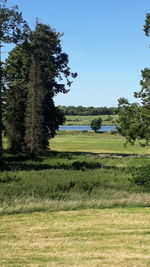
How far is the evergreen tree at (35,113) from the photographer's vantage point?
5072 cm

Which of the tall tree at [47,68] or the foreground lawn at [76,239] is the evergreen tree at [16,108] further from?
the foreground lawn at [76,239]

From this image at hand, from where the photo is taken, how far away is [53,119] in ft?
188

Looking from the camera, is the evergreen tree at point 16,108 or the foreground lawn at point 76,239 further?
the evergreen tree at point 16,108

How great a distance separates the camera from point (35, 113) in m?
51.0

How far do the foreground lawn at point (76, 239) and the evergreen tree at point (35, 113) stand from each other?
37.7 meters

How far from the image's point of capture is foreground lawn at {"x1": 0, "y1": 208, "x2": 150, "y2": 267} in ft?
25.3

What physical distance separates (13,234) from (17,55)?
50.1 meters

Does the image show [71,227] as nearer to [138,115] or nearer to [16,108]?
[138,115]

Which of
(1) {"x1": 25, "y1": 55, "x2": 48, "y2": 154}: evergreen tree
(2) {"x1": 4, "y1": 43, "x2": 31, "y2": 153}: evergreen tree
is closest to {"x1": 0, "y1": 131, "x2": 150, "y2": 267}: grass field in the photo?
(1) {"x1": 25, "y1": 55, "x2": 48, "y2": 154}: evergreen tree

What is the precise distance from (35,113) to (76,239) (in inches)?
1656

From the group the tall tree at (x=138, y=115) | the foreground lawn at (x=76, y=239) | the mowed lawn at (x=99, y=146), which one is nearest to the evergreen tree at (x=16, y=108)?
the mowed lawn at (x=99, y=146)

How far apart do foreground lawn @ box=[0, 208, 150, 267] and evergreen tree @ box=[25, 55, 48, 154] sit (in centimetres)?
3773

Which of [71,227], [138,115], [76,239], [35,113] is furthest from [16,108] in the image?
[76,239]

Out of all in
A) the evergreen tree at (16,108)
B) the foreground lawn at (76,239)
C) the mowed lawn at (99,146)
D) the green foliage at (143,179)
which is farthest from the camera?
the mowed lawn at (99,146)
